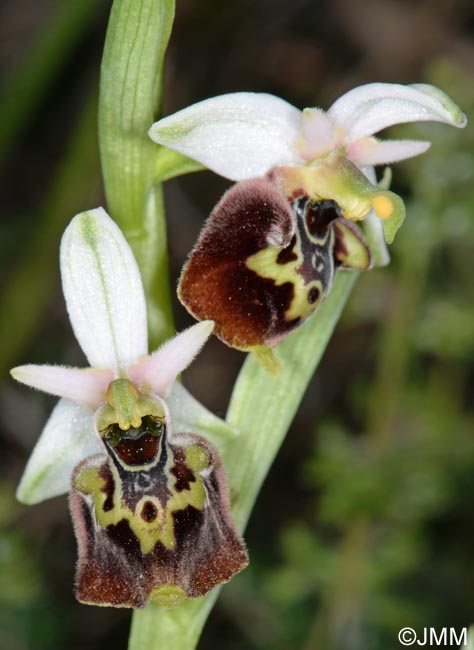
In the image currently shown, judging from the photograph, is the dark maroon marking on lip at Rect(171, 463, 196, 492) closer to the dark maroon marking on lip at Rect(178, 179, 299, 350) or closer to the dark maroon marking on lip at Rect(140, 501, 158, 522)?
the dark maroon marking on lip at Rect(140, 501, 158, 522)

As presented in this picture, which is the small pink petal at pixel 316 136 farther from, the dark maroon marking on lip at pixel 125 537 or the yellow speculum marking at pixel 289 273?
the dark maroon marking on lip at pixel 125 537

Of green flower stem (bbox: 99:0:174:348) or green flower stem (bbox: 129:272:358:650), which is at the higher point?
green flower stem (bbox: 99:0:174:348)

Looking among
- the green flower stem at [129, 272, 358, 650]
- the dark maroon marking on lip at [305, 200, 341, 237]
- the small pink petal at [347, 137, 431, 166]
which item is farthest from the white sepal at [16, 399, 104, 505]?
the small pink petal at [347, 137, 431, 166]

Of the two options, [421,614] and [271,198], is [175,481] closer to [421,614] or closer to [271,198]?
[271,198]

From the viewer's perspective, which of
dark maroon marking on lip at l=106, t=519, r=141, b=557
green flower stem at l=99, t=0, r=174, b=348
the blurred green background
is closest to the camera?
dark maroon marking on lip at l=106, t=519, r=141, b=557

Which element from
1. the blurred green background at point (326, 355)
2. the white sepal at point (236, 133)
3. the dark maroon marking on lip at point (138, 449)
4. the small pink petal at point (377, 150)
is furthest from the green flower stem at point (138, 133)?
the blurred green background at point (326, 355)

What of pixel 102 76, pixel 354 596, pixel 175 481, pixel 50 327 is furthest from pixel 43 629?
pixel 102 76

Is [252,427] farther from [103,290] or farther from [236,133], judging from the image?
Answer: [236,133]
